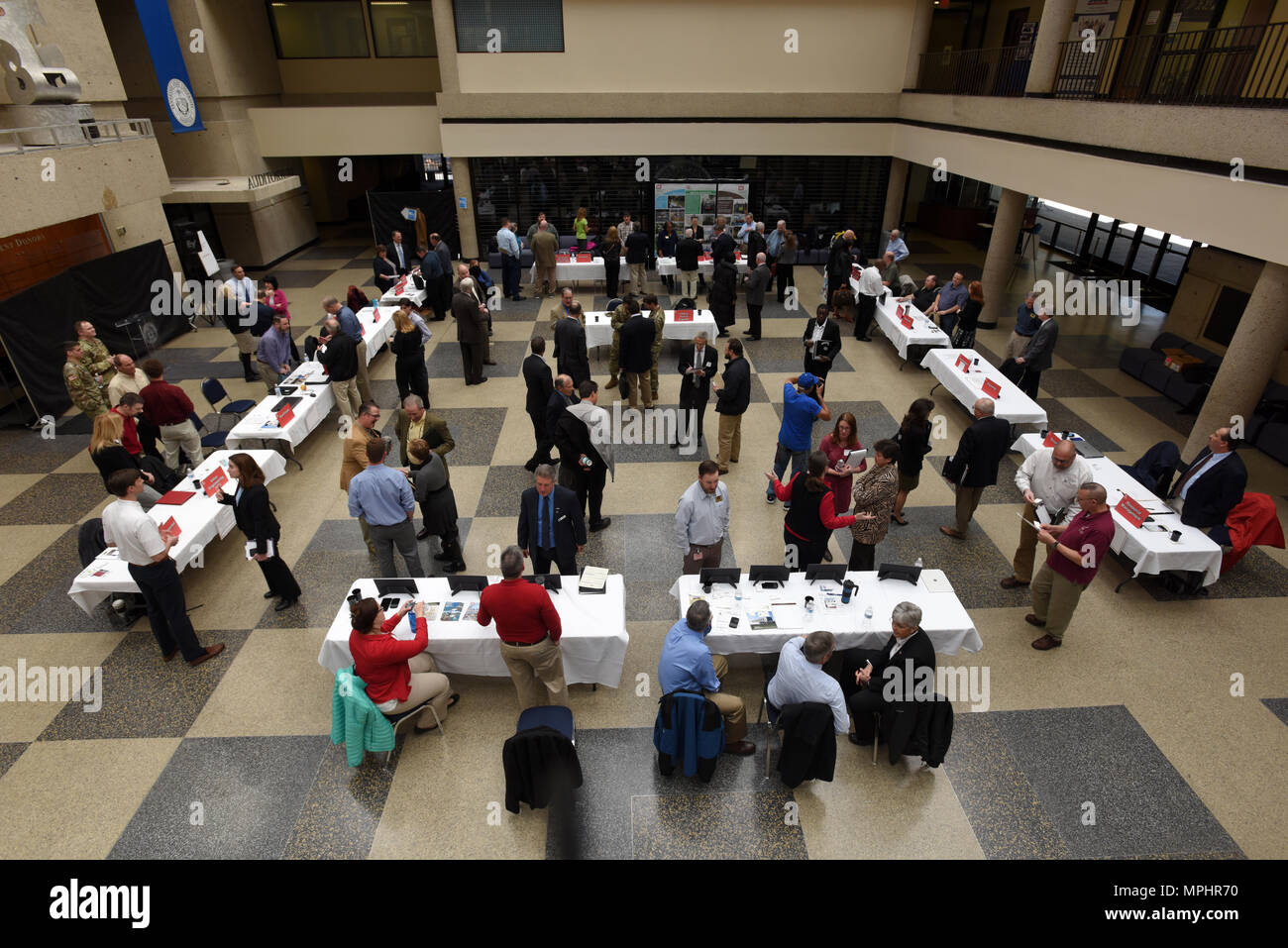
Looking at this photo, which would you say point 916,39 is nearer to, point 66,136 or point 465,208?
point 465,208

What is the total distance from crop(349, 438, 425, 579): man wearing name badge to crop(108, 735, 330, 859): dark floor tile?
1.75 meters

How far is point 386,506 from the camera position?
5.84 m

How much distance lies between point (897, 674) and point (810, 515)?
5.48ft

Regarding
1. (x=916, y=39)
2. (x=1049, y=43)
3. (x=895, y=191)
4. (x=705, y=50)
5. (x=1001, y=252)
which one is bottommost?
(x=1001, y=252)

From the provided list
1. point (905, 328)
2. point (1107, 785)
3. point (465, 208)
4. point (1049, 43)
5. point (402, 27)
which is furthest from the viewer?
point (402, 27)

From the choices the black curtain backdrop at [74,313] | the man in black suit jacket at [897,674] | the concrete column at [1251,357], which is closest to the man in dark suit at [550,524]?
the man in black suit jacket at [897,674]

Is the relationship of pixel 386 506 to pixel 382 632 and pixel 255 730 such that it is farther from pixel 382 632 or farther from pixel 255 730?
pixel 255 730

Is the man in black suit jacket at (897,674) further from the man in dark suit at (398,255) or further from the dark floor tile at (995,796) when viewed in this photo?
the man in dark suit at (398,255)

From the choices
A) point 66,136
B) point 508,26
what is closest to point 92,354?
point 66,136

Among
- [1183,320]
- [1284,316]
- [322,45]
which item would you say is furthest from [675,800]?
[322,45]

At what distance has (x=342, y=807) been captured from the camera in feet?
15.6

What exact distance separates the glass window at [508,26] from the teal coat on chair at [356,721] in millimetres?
15397

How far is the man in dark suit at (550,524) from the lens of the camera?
5.59 metres

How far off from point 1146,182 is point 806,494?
7074 mm
